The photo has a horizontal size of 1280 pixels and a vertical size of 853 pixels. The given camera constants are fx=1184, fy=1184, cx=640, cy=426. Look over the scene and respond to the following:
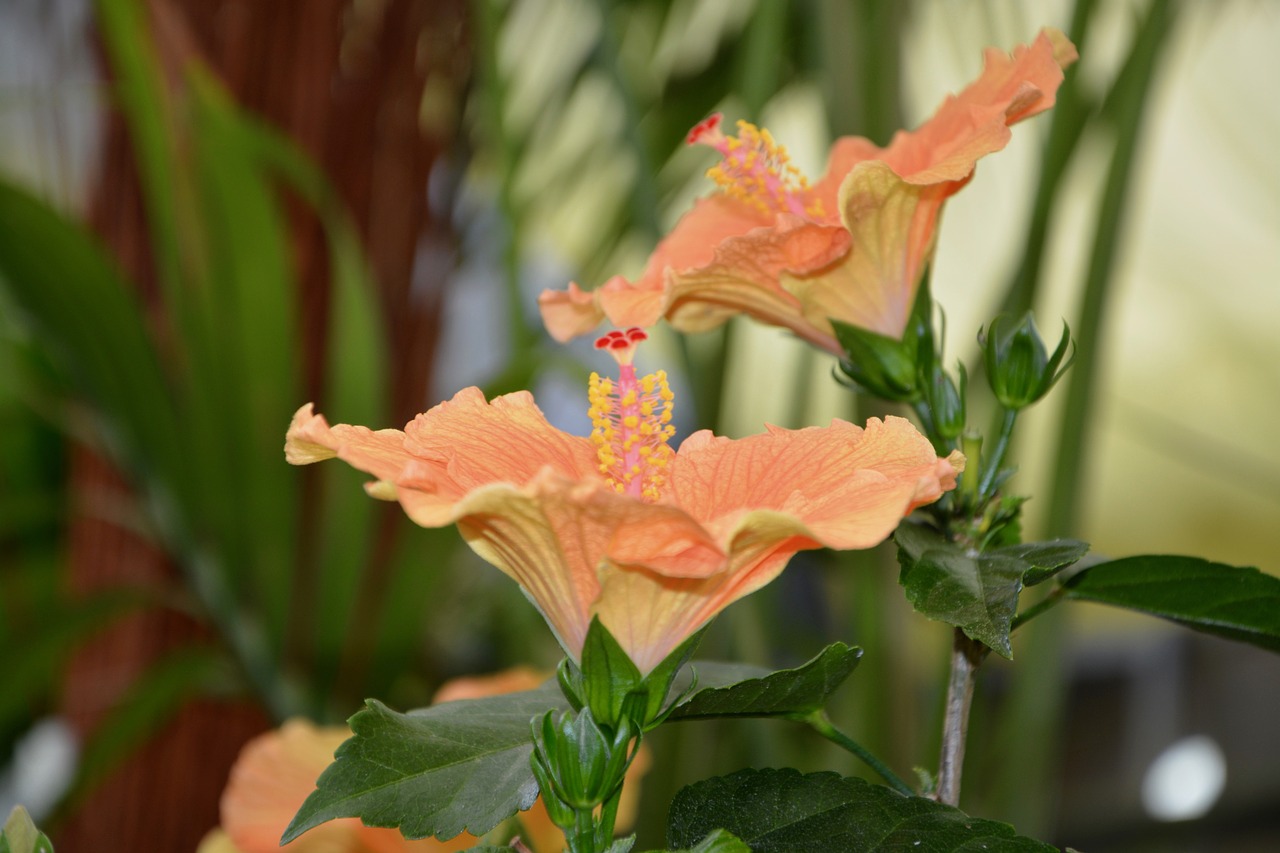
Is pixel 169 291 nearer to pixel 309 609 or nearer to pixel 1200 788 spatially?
pixel 309 609

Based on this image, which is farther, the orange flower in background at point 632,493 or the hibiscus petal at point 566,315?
the hibiscus petal at point 566,315

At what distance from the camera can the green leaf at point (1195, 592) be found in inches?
9.4

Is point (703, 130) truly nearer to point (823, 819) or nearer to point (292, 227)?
point (823, 819)

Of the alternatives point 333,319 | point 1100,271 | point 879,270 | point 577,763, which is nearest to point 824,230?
point 879,270

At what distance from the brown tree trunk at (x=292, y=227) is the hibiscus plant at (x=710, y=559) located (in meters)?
0.54

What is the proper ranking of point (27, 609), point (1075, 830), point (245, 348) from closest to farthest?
point (245, 348) < point (27, 609) < point (1075, 830)

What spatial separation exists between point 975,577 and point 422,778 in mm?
107

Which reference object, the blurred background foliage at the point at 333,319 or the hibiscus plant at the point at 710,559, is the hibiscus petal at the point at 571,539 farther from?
the blurred background foliage at the point at 333,319

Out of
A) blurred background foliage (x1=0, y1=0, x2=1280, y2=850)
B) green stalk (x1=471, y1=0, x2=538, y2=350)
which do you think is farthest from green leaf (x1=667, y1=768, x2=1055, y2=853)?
green stalk (x1=471, y1=0, x2=538, y2=350)

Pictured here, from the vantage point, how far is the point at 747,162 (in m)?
0.30

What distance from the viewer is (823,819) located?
20 cm

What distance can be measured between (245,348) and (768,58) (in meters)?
0.33

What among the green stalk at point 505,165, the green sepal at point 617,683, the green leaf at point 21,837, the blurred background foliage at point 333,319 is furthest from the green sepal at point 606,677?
the green stalk at point 505,165

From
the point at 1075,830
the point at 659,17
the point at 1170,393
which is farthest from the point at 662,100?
the point at 1075,830
